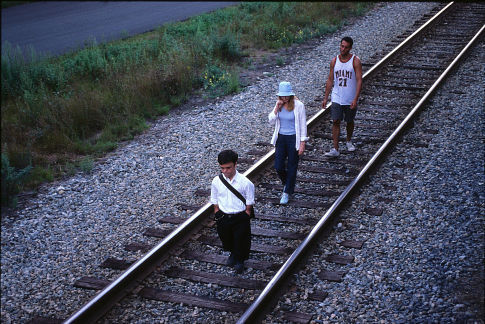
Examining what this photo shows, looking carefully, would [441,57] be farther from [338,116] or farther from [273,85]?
[338,116]

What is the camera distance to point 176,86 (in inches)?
497

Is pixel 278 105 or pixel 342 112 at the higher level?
pixel 278 105

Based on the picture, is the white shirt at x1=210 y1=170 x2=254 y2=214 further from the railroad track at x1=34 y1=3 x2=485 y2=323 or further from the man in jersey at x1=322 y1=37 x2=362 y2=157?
the man in jersey at x1=322 y1=37 x2=362 y2=157

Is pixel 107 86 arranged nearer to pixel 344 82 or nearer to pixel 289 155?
pixel 344 82

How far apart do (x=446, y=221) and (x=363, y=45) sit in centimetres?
958

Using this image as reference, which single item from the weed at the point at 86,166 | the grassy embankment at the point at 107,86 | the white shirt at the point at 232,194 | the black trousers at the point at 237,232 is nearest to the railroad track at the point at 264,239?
the black trousers at the point at 237,232

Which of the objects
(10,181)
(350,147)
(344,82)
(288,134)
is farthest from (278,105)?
(10,181)

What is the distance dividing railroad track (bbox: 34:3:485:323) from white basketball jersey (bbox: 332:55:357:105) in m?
0.99

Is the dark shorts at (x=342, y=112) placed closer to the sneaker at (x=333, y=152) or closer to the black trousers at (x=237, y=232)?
the sneaker at (x=333, y=152)

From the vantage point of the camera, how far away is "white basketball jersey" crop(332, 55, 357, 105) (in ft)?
26.9

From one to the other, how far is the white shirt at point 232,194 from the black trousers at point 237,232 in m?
0.09

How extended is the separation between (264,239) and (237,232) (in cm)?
87

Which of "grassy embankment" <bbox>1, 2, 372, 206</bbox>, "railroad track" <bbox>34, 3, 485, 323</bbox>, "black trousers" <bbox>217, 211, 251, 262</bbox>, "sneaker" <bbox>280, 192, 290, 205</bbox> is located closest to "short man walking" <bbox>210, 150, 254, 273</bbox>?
"black trousers" <bbox>217, 211, 251, 262</bbox>

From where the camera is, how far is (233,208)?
18.7 feet
